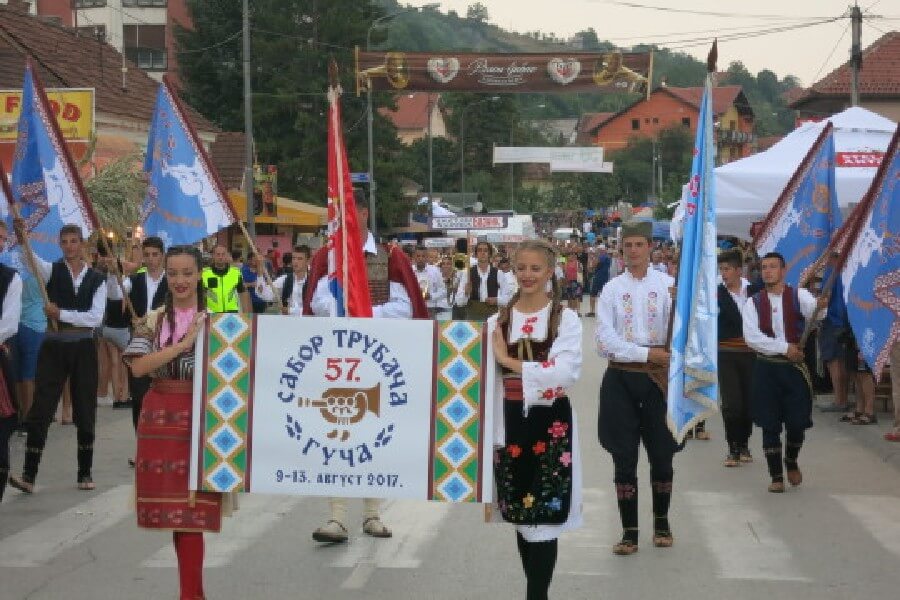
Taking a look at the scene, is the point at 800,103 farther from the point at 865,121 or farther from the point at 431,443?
the point at 431,443

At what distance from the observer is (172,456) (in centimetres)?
675

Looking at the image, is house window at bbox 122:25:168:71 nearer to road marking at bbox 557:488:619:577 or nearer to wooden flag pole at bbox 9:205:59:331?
wooden flag pole at bbox 9:205:59:331

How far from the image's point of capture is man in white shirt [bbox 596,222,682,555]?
869cm

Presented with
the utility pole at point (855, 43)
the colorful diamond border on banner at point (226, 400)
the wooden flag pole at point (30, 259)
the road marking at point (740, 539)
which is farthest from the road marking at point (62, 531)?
the utility pole at point (855, 43)

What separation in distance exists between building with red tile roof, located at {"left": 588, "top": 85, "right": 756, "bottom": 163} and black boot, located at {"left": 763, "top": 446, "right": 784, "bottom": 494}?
412 ft

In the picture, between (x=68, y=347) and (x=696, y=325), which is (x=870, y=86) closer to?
(x=68, y=347)

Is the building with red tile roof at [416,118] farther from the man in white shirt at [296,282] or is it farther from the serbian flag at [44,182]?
the serbian flag at [44,182]

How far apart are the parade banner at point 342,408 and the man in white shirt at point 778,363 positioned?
477cm

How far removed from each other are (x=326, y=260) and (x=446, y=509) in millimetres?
2283

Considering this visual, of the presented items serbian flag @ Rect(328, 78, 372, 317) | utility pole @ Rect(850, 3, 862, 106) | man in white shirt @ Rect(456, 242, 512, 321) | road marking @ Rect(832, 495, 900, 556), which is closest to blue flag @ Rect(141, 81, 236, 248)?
serbian flag @ Rect(328, 78, 372, 317)

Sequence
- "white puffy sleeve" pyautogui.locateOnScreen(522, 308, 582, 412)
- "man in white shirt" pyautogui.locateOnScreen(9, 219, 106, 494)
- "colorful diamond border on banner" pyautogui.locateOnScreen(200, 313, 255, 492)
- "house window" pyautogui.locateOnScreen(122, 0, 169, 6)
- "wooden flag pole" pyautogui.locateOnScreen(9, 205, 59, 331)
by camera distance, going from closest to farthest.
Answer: "white puffy sleeve" pyautogui.locateOnScreen(522, 308, 582, 412) < "colorful diamond border on banner" pyautogui.locateOnScreen(200, 313, 255, 492) < "wooden flag pole" pyautogui.locateOnScreen(9, 205, 59, 331) < "man in white shirt" pyautogui.locateOnScreen(9, 219, 106, 494) < "house window" pyautogui.locateOnScreen(122, 0, 169, 6)

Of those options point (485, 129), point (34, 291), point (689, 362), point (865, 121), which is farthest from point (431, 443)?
point (485, 129)

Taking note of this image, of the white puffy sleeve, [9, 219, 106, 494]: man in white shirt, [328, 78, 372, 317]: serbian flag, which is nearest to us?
the white puffy sleeve

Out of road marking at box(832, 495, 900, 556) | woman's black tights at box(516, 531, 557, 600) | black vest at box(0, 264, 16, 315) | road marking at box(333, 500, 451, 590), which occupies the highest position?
black vest at box(0, 264, 16, 315)
